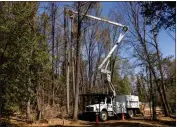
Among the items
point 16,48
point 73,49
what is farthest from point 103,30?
point 16,48

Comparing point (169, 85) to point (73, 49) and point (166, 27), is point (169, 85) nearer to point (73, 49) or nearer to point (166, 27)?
point (73, 49)

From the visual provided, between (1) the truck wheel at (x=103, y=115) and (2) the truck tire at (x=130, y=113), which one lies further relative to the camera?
(2) the truck tire at (x=130, y=113)

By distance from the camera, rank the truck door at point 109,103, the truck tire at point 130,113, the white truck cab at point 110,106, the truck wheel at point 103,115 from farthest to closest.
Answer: the truck tire at point 130,113
the truck door at point 109,103
the white truck cab at point 110,106
the truck wheel at point 103,115

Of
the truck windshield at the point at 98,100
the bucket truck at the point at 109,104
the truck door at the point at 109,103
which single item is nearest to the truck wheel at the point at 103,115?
the bucket truck at the point at 109,104

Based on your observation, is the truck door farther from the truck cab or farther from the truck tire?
the truck tire

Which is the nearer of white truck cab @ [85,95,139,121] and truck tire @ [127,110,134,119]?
white truck cab @ [85,95,139,121]

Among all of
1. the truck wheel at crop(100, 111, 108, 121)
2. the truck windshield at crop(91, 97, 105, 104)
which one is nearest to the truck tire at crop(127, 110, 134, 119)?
the truck wheel at crop(100, 111, 108, 121)

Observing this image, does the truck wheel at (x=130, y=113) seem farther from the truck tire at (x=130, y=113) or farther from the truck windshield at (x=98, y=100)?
the truck windshield at (x=98, y=100)

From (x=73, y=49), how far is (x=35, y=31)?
1810 cm

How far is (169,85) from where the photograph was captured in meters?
33.3

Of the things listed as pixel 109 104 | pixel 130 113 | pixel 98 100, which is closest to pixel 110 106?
pixel 109 104

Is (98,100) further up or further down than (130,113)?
further up

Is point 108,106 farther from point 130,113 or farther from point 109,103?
point 130,113

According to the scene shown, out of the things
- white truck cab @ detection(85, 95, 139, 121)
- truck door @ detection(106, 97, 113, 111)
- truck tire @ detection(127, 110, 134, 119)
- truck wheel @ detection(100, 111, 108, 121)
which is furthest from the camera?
truck tire @ detection(127, 110, 134, 119)
